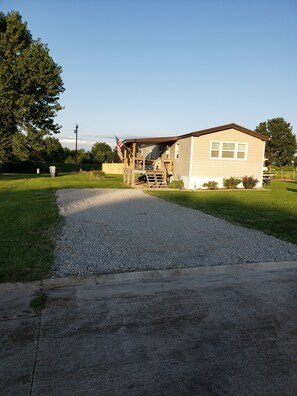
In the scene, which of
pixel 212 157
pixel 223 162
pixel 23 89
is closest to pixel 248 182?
pixel 223 162

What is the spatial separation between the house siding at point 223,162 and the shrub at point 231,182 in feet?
0.89

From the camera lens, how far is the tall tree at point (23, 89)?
2972cm

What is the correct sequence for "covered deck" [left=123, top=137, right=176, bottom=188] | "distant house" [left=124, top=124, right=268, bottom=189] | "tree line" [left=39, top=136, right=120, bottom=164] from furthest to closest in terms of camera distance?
"tree line" [left=39, top=136, right=120, bottom=164] < "covered deck" [left=123, top=137, right=176, bottom=188] < "distant house" [left=124, top=124, right=268, bottom=189]

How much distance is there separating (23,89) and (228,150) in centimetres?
2036

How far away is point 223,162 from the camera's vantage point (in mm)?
20953

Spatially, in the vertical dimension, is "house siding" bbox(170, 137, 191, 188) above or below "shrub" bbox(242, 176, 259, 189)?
above

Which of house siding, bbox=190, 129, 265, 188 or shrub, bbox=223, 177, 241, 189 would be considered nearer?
house siding, bbox=190, 129, 265, 188

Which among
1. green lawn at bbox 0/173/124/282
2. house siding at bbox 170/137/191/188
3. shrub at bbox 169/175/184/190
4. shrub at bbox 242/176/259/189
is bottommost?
green lawn at bbox 0/173/124/282

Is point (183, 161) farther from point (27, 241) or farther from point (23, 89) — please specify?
point (23, 89)

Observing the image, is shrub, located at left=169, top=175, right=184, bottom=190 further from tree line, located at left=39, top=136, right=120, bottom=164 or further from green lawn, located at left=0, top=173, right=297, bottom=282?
tree line, located at left=39, top=136, right=120, bottom=164

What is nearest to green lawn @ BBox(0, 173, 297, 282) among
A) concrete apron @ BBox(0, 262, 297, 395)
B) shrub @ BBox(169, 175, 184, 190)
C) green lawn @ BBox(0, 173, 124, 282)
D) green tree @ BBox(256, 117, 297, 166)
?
green lawn @ BBox(0, 173, 124, 282)

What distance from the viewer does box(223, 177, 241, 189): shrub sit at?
20.8 meters

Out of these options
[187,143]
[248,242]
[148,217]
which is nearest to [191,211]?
[148,217]

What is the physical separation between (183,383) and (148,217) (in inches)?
293
